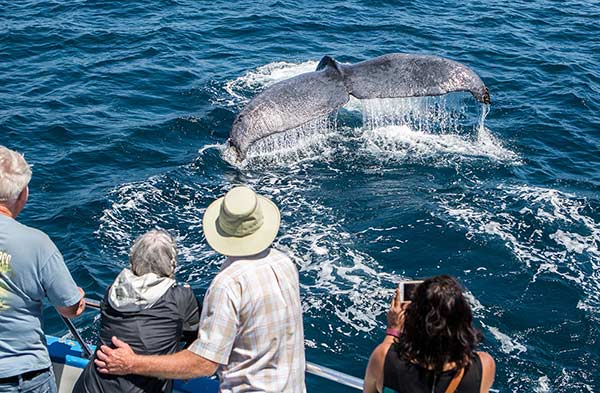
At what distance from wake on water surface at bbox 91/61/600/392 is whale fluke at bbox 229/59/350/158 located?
105 centimetres

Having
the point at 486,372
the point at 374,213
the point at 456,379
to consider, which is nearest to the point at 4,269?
the point at 456,379

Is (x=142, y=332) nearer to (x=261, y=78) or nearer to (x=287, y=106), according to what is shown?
(x=287, y=106)

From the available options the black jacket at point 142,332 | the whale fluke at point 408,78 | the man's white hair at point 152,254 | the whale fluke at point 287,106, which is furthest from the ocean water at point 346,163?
the man's white hair at point 152,254

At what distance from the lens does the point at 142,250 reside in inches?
192

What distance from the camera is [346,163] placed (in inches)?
564

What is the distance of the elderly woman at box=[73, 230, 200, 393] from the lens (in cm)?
485

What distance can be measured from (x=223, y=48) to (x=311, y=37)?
268cm

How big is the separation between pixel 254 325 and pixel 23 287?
140 cm

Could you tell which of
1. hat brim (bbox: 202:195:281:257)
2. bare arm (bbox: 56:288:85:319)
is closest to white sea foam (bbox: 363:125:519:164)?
hat brim (bbox: 202:195:281:257)

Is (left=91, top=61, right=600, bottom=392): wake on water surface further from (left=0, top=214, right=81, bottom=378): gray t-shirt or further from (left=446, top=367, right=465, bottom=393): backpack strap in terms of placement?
(left=0, top=214, right=81, bottom=378): gray t-shirt

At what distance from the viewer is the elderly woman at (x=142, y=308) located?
4.85 m

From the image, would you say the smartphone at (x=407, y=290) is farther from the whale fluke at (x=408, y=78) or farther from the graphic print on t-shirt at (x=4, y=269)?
the whale fluke at (x=408, y=78)

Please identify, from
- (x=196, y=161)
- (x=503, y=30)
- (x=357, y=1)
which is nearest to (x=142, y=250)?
(x=196, y=161)

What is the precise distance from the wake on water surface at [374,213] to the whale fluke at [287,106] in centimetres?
105
